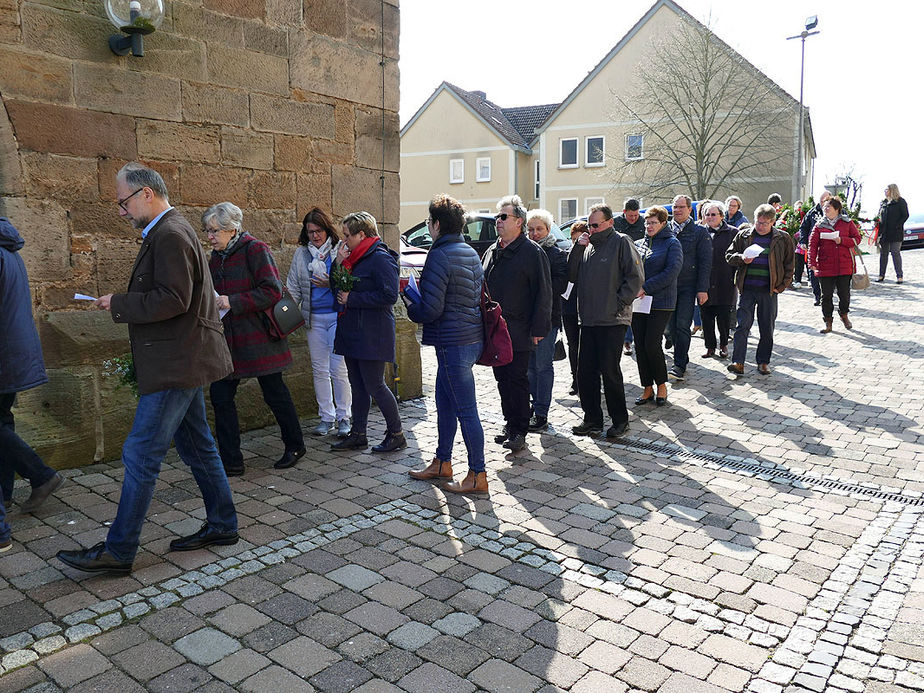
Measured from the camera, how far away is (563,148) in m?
37.8

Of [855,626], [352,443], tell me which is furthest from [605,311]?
Answer: [855,626]

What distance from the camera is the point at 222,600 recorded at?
Answer: 367cm

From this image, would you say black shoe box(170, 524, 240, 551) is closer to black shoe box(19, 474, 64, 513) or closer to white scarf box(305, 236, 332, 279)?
black shoe box(19, 474, 64, 513)

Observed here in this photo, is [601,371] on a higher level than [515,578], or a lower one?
higher

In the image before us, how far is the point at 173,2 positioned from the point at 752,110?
100 feet

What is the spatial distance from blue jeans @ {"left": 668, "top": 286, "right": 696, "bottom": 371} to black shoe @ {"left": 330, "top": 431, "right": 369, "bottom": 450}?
4.09 m

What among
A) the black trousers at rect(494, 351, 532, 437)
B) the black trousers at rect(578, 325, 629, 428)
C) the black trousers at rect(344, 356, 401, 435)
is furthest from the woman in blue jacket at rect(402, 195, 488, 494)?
the black trousers at rect(578, 325, 629, 428)

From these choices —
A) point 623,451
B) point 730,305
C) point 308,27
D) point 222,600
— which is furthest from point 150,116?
point 730,305

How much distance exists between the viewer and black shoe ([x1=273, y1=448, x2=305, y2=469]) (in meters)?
5.73

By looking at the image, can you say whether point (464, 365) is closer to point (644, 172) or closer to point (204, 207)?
point (204, 207)

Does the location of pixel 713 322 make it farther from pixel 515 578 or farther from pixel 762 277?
pixel 515 578

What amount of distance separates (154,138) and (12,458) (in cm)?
253

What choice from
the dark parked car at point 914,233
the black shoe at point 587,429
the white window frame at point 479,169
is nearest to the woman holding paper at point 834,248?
the black shoe at point 587,429

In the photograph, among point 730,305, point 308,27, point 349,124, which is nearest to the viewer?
point 308,27
